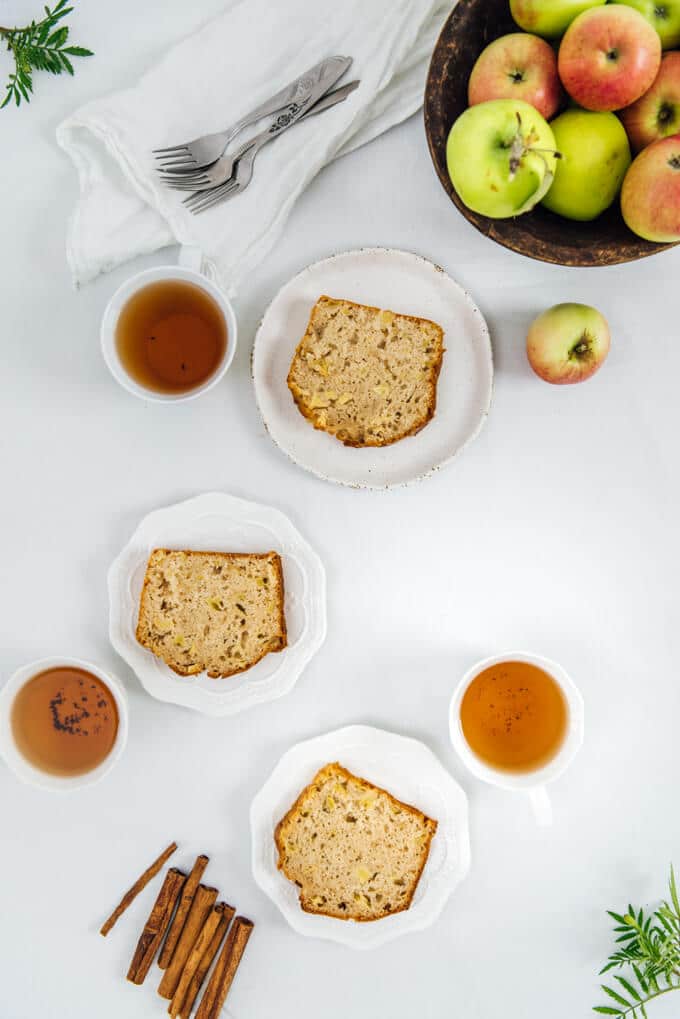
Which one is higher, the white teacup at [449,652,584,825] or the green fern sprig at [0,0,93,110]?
the green fern sprig at [0,0,93,110]

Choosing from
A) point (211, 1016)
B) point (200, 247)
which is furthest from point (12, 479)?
point (211, 1016)

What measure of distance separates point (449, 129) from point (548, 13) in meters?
0.18

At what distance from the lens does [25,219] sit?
4.51 feet

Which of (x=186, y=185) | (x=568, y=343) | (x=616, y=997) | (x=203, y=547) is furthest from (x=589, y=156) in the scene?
(x=616, y=997)

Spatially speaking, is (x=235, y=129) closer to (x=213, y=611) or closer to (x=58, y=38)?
(x=58, y=38)

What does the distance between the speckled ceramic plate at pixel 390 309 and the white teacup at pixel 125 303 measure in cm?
6

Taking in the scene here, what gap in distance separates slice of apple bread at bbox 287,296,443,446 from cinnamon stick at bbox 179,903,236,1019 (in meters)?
0.79

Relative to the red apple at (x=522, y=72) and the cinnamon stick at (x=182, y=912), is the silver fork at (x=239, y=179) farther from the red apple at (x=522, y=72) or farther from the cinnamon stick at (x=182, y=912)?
the cinnamon stick at (x=182, y=912)

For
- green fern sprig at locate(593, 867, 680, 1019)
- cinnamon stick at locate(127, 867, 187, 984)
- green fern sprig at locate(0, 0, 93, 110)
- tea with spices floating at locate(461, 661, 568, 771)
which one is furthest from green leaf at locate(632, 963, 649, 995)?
green fern sprig at locate(0, 0, 93, 110)

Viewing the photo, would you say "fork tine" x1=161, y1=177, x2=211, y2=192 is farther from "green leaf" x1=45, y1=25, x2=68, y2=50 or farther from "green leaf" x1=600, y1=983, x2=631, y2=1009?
"green leaf" x1=600, y1=983, x2=631, y2=1009

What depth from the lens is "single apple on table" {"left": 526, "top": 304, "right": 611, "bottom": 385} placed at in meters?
1.26

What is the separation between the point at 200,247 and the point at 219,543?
47cm

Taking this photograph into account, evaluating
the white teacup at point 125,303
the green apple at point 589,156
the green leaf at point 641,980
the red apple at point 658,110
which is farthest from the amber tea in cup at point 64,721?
the red apple at point 658,110

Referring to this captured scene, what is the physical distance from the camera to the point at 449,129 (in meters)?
1.16
